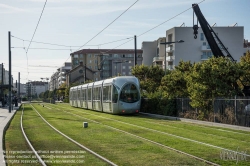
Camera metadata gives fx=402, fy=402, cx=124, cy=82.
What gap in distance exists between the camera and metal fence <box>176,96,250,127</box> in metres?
21.2

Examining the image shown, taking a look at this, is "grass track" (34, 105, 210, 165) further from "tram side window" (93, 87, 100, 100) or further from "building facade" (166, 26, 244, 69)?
"building facade" (166, 26, 244, 69)

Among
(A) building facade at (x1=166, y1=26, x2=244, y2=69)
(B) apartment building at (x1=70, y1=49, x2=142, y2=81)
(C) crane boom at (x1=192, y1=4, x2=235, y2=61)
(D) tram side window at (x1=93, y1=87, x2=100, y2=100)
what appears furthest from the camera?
(B) apartment building at (x1=70, y1=49, x2=142, y2=81)

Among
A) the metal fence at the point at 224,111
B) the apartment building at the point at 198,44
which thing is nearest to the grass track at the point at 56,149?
the metal fence at the point at 224,111

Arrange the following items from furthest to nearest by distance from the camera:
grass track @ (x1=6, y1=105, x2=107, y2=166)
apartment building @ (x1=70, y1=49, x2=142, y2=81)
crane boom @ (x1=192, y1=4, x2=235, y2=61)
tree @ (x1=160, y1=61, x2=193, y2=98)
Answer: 1. apartment building @ (x1=70, y1=49, x2=142, y2=81)
2. tree @ (x1=160, y1=61, x2=193, y2=98)
3. crane boom @ (x1=192, y1=4, x2=235, y2=61)
4. grass track @ (x1=6, y1=105, x2=107, y2=166)

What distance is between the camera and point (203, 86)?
24594 millimetres

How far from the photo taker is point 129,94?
33438 mm

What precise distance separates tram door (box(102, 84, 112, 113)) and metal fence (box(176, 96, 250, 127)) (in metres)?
8.50

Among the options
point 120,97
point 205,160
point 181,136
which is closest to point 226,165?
point 205,160

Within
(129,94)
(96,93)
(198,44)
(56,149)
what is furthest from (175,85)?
(198,44)

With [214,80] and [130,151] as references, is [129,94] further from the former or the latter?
[130,151]

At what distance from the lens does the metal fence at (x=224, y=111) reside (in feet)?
69.7

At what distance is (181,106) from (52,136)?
13.9 metres

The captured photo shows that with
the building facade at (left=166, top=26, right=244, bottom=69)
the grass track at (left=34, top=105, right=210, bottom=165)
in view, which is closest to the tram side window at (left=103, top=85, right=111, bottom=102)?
the grass track at (left=34, top=105, right=210, bottom=165)

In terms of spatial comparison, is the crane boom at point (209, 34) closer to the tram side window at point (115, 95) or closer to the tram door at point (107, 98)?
the tram side window at point (115, 95)
